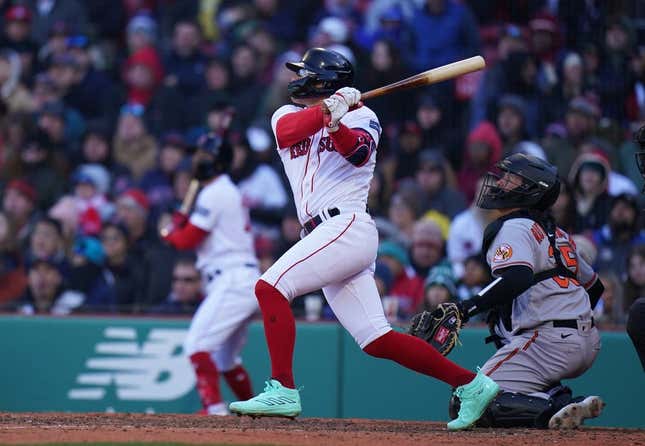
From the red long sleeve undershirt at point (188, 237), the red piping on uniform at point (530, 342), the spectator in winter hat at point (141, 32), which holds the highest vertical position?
the spectator in winter hat at point (141, 32)

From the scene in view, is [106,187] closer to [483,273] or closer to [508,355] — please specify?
[483,273]

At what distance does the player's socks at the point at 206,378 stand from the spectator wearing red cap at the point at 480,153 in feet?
10.8

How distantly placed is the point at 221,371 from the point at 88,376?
45.7 inches

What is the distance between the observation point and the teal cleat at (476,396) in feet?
19.6

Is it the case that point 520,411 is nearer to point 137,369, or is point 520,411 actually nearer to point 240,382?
point 240,382

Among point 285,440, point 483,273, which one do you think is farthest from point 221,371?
point 285,440

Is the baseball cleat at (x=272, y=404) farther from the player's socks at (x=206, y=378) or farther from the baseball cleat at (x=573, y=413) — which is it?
the player's socks at (x=206, y=378)

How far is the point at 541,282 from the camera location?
639 cm

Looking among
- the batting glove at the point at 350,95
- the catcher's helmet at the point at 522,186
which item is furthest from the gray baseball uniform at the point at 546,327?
the batting glove at the point at 350,95

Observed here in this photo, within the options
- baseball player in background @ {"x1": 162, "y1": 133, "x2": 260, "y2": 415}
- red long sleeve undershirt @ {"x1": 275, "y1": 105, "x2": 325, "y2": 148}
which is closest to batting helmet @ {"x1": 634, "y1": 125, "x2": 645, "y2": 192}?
red long sleeve undershirt @ {"x1": 275, "y1": 105, "x2": 325, "y2": 148}

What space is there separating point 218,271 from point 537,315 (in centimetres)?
295

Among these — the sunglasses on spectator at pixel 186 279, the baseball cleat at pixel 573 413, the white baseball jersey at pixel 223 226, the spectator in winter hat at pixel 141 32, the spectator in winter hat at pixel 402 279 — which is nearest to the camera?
the baseball cleat at pixel 573 413

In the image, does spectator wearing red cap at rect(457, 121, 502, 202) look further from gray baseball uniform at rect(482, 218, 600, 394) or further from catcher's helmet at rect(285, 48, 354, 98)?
catcher's helmet at rect(285, 48, 354, 98)

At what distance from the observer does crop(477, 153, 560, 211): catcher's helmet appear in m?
6.52
